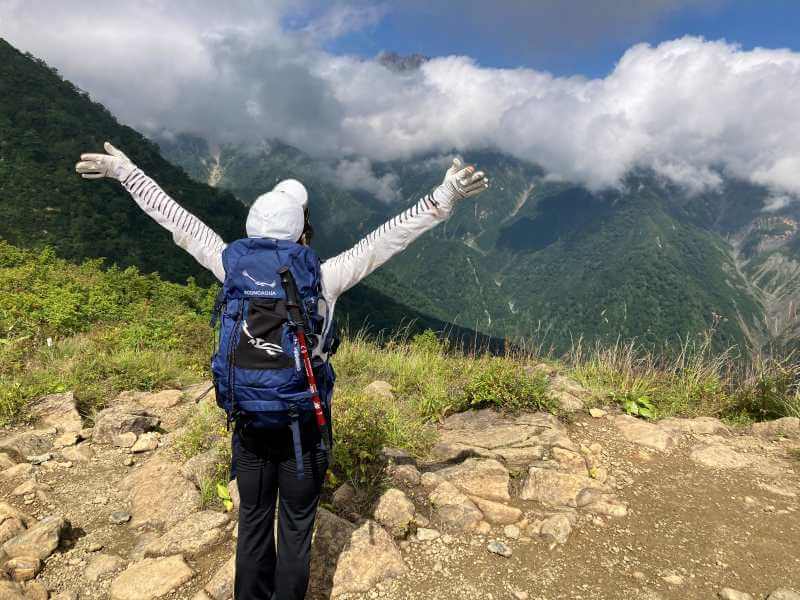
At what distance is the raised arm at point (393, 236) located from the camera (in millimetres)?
2648

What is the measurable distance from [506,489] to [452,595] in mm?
1252

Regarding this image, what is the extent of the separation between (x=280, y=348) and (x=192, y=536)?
2.07 meters

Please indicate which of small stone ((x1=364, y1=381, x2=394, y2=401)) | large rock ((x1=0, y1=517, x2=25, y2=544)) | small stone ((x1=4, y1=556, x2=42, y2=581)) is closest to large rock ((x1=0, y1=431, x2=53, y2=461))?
large rock ((x1=0, y1=517, x2=25, y2=544))

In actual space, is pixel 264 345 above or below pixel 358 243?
below

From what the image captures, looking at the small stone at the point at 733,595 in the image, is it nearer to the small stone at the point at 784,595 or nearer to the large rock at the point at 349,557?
the small stone at the point at 784,595

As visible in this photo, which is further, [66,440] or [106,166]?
[66,440]

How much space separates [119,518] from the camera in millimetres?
3949

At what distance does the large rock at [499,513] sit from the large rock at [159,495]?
2333 mm

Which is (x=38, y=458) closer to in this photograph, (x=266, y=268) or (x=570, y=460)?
(x=266, y=268)

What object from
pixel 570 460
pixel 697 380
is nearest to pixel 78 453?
pixel 570 460

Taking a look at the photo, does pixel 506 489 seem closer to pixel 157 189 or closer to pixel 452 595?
pixel 452 595

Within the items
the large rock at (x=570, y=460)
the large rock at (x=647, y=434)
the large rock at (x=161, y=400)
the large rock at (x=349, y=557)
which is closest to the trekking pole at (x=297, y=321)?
the large rock at (x=349, y=557)

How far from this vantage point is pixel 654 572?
3346 millimetres

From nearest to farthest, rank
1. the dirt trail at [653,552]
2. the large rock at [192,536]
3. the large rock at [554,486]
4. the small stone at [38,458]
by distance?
the dirt trail at [653,552] < the large rock at [192,536] < the large rock at [554,486] < the small stone at [38,458]
